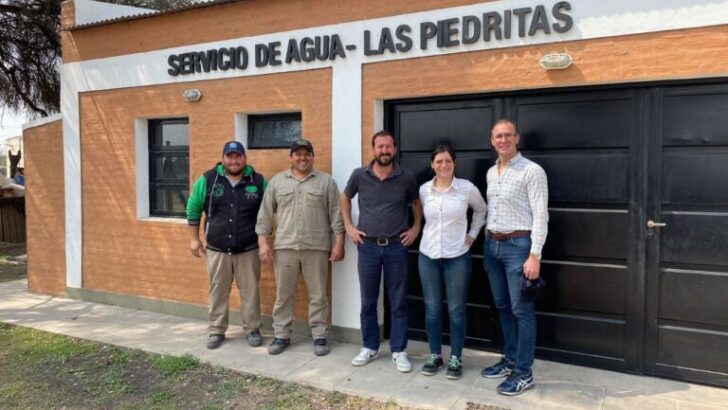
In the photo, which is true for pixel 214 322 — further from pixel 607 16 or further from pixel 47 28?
pixel 47 28

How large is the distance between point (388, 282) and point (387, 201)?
686 mm

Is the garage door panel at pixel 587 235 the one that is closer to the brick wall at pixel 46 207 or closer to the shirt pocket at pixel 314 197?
the shirt pocket at pixel 314 197

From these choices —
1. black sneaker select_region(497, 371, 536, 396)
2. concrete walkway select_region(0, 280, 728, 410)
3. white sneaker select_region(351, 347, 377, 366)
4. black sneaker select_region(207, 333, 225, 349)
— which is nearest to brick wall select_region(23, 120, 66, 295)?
concrete walkway select_region(0, 280, 728, 410)

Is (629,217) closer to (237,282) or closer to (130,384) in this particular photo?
(237,282)

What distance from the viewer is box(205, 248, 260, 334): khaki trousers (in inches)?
200

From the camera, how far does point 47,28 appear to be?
9.62m

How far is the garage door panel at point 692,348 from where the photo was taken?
3840 millimetres

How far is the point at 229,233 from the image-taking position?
495 centimetres

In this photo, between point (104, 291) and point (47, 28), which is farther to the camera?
point (47, 28)

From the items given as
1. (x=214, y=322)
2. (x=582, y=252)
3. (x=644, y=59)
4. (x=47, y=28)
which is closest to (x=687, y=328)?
(x=582, y=252)

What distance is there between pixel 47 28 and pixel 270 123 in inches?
265

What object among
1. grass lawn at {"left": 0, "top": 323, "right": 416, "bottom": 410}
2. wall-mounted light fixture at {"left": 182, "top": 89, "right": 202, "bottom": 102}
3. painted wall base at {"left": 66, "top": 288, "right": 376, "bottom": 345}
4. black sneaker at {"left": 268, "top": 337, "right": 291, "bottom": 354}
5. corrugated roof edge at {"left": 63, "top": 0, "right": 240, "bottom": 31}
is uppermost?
corrugated roof edge at {"left": 63, "top": 0, "right": 240, "bottom": 31}

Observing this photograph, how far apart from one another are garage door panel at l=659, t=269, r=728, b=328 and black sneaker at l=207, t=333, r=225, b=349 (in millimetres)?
3822

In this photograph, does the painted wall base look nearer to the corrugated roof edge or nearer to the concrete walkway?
the concrete walkway
